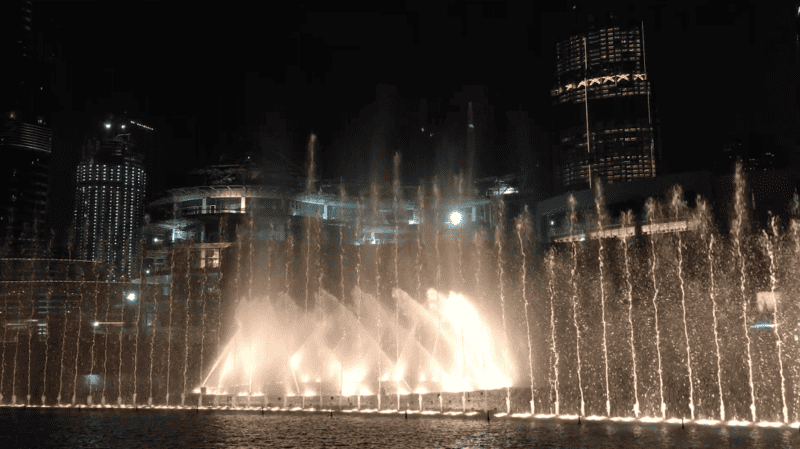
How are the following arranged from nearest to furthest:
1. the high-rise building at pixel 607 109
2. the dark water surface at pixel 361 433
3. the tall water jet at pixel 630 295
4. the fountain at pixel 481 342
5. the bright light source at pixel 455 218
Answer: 1. the dark water surface at pixel 361 433
2. the tall water jet at pixel 630 295
3. the fountain at pixel 481 342
4. the bright light source at pixel 455 218
5. the high-rise building at pixel 607 109

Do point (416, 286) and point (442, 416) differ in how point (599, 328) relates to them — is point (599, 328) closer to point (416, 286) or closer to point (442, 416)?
point (416, 286)

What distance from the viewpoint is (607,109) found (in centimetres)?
17425

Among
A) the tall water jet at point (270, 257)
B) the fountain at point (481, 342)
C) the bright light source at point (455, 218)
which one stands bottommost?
the fountain at point (481, 342)

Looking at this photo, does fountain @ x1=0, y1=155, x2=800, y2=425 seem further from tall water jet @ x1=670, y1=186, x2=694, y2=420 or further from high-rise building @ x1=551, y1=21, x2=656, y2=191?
high-rise building @ x1=551, y1=21, x2=656, y2=191

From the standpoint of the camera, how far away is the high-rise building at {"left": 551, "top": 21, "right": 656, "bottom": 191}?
17025 centimetres

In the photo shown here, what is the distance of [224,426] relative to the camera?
77.9 ft

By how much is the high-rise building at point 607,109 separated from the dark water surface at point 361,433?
15343cm

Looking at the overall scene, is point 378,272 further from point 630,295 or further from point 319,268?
point 630,295

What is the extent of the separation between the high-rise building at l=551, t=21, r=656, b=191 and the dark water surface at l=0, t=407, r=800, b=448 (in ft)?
503

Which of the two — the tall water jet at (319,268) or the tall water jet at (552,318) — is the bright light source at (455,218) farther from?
the tall water jet at (552,318)

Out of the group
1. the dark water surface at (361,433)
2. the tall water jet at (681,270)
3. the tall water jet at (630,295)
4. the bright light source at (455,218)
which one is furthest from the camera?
the bright light source at (455,218)

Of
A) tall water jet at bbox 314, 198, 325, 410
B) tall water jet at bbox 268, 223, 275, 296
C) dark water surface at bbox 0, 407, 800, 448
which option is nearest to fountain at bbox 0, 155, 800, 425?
tall water jet at bbox 314, 198, 325, 410

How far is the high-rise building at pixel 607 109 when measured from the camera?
17025 cm

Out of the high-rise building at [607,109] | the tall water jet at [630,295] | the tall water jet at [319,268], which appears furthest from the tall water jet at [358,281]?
the high-rise building at [607,109]
